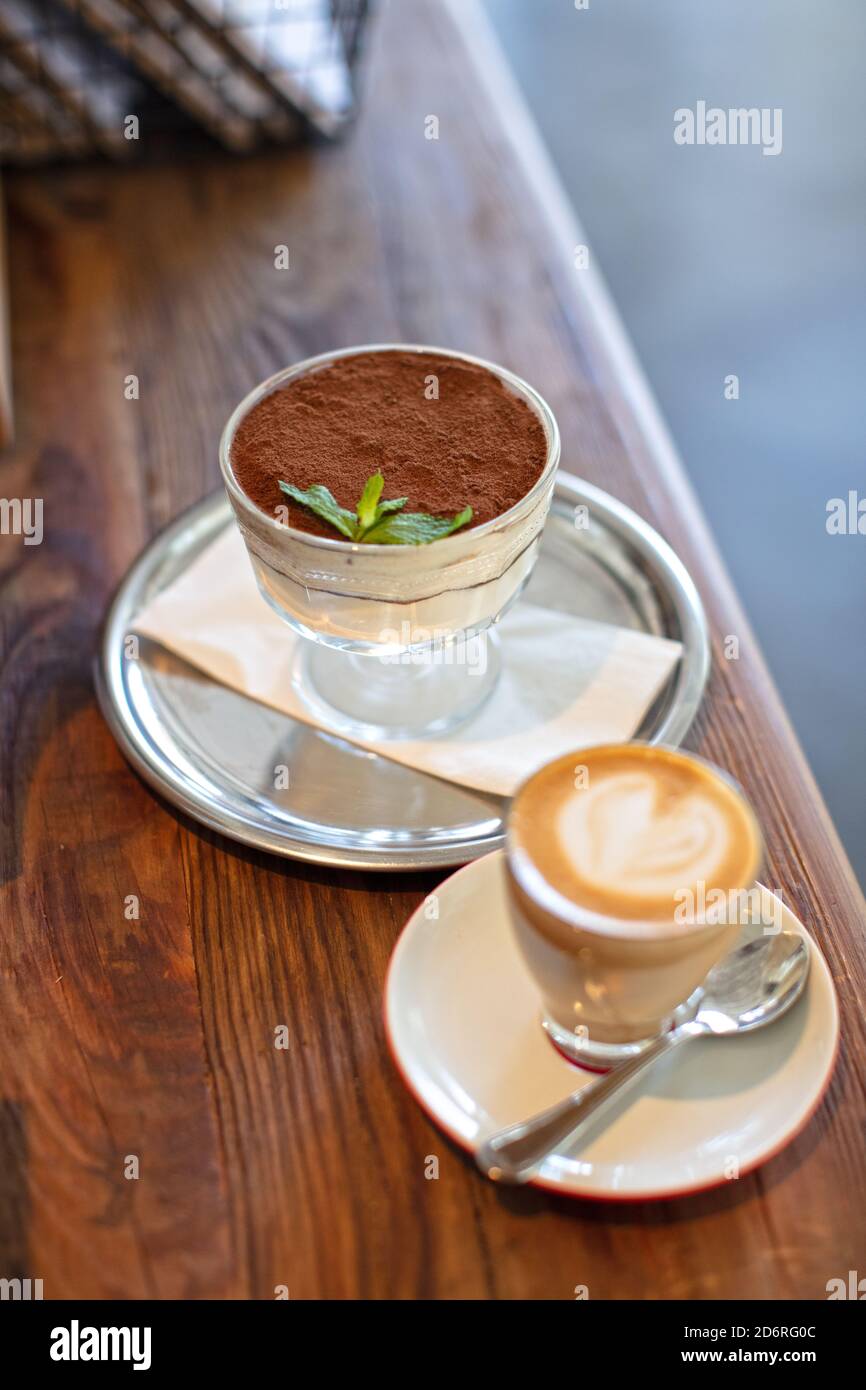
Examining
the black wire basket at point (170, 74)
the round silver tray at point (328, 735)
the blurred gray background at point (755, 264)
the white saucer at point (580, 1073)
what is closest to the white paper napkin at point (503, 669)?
the round silver tray at point (328, 735)

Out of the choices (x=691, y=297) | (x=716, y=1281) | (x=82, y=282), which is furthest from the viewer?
(x=691, y=297)

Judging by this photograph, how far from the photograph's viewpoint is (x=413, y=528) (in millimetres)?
793

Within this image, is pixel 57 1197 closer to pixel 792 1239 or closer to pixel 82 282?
pixel 792 1239

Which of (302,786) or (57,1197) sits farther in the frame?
(302,786)

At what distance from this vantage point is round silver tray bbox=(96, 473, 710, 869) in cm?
83

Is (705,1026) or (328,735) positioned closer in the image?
(705,1026)

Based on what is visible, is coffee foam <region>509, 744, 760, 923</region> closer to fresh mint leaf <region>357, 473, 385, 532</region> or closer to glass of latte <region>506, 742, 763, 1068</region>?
glass of latte <region>506, 742, 763, 1068</region>

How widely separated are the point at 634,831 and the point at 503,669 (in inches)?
12.1

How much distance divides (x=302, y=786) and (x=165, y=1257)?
33 cm

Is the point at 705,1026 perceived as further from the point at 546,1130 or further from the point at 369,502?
the point at 369,502

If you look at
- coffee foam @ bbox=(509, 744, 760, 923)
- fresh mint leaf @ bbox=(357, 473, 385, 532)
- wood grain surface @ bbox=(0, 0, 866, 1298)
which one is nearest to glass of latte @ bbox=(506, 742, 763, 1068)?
coffee foam @ bbox=(509, 744, 760, 923)

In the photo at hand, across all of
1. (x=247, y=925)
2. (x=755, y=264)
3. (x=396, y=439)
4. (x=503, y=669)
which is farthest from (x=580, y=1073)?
(x=755, y=264)

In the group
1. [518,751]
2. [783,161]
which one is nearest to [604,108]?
[783,161]

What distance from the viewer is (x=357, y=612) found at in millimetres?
825
